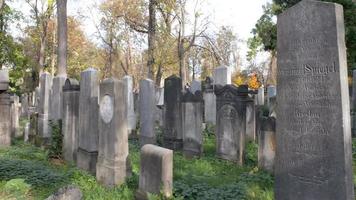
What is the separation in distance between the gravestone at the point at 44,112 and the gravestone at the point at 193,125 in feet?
13.5

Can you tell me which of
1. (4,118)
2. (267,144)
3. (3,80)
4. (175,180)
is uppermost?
(3,80)

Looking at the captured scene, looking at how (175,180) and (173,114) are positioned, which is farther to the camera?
(173,114)

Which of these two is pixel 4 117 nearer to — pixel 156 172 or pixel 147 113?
pixel 147 113

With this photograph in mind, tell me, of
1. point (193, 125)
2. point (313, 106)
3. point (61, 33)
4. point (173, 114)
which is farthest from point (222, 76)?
point (313, 106)

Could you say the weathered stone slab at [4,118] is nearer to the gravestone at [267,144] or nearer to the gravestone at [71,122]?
the gravestone at [71,122]

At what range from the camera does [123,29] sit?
3747cm

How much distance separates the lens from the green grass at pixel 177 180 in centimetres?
632

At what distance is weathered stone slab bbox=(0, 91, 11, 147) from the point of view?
1146cm

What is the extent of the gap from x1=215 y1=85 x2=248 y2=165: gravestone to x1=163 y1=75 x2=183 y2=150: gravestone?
3.91 feet

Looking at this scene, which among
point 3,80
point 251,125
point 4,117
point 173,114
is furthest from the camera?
point 251,125

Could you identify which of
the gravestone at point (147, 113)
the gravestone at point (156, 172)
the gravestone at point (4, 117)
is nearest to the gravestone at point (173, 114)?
the gravestone at point (147, 113)

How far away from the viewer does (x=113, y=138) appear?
7230 millimetres

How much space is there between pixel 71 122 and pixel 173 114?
263 centimetres

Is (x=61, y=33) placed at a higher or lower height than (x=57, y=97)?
higher
